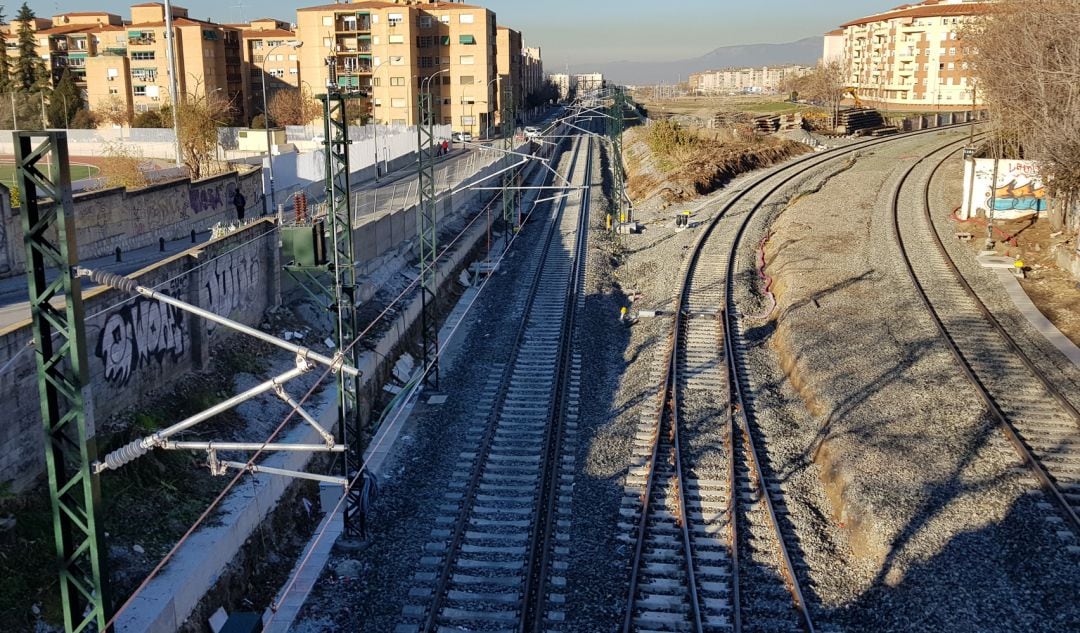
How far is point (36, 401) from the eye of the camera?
464 inches

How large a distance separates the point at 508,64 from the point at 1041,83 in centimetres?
8582

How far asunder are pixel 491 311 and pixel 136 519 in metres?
15.4

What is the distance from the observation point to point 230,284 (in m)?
18.4

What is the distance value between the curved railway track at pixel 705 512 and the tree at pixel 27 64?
66.5m

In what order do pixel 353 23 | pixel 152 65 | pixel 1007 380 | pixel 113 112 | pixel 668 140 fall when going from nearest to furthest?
1. pixel 1007 380
2. pixel 668 140
3. pixel 113 112
4. pixel 152 65
5. pixel 353 23

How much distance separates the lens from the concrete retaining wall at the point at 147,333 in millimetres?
11375

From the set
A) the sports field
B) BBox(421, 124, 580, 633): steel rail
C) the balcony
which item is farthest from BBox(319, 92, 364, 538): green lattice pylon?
the balcony

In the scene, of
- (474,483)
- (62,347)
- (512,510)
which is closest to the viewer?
(62,347)

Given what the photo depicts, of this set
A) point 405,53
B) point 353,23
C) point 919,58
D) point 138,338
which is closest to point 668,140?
point 405,53

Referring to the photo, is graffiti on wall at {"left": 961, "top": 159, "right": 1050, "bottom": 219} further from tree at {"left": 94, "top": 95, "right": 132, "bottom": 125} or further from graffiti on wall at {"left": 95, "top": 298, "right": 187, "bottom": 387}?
tree at {"left": 94, "top": 95, "right": 132, "bottom": 125}

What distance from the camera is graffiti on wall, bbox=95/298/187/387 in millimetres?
13602

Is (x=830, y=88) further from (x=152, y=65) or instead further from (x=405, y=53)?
(x=152, y=65)

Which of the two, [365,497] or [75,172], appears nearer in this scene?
[365,497]

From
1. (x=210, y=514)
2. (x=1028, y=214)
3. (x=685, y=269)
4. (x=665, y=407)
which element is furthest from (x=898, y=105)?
(x=210, y=514)
